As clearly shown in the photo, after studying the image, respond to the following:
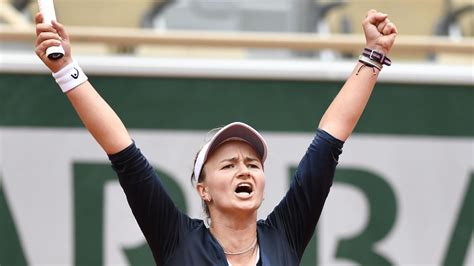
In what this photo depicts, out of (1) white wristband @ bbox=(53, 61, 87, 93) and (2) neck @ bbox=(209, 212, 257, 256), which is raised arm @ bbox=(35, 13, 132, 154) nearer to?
(1) white wristband @ bbox=(53, 61, 87, 93)

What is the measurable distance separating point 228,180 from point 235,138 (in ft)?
0.41

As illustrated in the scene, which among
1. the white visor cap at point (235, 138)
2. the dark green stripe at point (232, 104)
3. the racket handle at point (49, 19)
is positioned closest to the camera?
the racket handle at point (49, 19)

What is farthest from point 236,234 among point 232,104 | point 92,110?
point 232,104

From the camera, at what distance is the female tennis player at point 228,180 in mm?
2609

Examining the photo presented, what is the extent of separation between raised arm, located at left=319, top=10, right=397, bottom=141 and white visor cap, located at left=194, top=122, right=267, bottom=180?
17 cm

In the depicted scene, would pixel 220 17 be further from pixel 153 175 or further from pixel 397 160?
pixel 153 175

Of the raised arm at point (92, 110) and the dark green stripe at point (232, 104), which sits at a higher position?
the dark green stripe at point (232, 104)

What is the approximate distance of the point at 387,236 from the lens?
187 inches

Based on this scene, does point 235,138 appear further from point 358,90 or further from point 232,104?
point 232,104

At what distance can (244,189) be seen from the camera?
268 cm

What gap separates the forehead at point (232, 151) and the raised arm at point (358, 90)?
0.20 m

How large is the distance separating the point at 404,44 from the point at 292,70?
0.50 meters

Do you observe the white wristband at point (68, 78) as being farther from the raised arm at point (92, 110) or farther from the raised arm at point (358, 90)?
the raised arm at point (358, 90)

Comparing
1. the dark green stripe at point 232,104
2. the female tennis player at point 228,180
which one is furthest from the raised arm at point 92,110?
the dark green stripe at point 232,104
